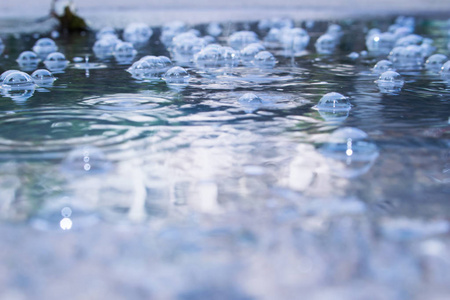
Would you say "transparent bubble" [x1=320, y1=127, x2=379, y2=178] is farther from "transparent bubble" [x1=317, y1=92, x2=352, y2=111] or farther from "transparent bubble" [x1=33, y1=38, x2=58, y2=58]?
"transparent bubble" [x1=33, y1=38, x2=58, y2=58]

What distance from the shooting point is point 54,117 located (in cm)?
219

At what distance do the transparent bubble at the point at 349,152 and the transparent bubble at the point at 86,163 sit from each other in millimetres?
735

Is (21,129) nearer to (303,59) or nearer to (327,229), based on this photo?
(327,229)

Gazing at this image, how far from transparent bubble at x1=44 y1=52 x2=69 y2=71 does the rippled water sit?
135 cm

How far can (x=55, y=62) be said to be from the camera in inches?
168

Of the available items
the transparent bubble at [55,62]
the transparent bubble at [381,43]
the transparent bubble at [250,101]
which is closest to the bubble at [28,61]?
the transparent bubble at [55,62]

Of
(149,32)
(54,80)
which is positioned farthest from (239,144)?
(149,32)

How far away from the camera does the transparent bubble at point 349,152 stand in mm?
1580

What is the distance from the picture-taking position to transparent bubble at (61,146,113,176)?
5.14 feet

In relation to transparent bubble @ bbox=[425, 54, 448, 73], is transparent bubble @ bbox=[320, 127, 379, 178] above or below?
below

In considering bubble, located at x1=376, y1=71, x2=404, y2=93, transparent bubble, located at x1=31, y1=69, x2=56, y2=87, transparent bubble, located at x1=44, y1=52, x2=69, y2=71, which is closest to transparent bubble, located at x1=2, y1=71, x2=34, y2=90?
transparent bubble, located at x1=31, y1=69, x2=56, y2=87

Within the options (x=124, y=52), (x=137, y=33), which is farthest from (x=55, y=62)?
(x=137, y=33)

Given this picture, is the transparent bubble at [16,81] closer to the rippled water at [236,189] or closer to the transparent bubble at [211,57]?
the rippled water at [236,189]

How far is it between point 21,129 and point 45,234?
3.18 ft
